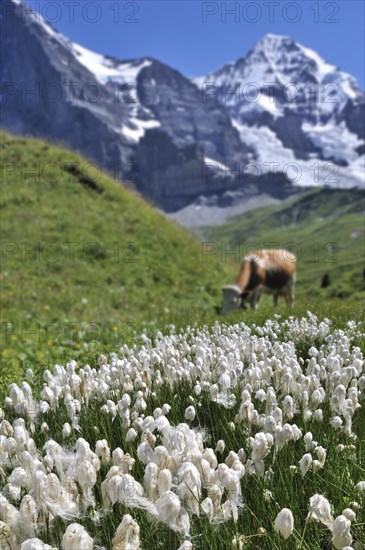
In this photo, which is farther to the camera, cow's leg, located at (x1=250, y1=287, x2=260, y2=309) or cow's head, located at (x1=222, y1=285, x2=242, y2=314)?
cow's leg, located at (x1=250, y1=287, x2=260, y2=309)

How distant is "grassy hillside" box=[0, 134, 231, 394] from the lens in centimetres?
1523

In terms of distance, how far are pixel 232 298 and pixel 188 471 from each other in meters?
15.4

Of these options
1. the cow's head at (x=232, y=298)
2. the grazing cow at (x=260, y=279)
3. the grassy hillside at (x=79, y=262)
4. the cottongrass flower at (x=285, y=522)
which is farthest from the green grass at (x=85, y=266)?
the cottongrass flower at (x=285, y=522)

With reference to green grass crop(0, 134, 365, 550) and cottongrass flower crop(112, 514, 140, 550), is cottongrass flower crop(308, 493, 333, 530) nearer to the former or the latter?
green grass crop(0, 134, 365, 550)

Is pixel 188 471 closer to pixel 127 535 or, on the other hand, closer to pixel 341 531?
pixel 127 535

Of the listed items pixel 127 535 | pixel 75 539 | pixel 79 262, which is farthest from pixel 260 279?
pixel 75 539

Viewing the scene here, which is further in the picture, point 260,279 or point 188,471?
point 260,279

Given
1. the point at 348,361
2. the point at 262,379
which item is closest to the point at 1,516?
the point at 262,379

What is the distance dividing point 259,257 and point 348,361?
1530 cm

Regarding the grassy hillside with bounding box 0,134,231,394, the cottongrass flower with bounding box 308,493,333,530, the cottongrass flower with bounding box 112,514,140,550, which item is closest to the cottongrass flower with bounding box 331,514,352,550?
the cottongrass flower with bounding box 308,493,333,530

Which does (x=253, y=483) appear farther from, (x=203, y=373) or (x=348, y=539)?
(x=203, y=373)

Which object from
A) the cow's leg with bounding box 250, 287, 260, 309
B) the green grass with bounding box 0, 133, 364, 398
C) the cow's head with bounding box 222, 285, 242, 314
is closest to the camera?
the green grass with bounding box 0, 133, 364, 398

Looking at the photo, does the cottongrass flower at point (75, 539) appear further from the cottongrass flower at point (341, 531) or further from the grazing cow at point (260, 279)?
the grazing cow at point (260, 279)

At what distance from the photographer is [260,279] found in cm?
2073
